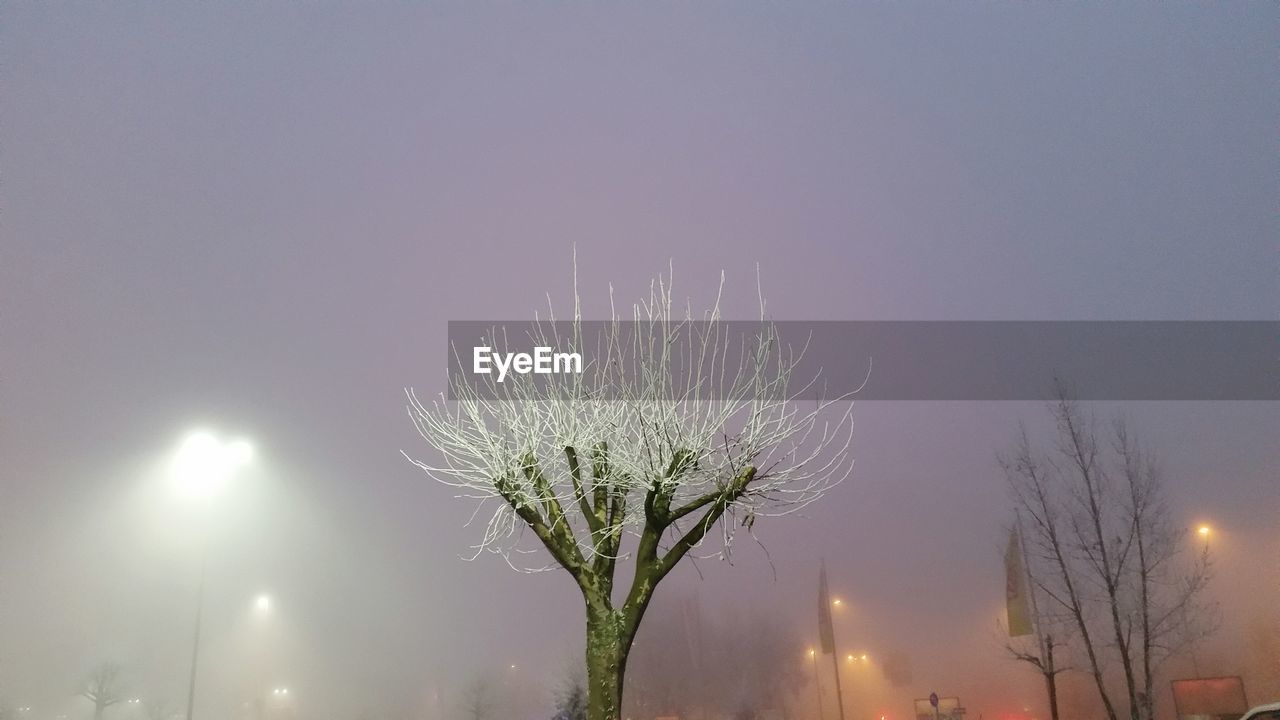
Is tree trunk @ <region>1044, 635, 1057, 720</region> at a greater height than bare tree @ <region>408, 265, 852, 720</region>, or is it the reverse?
bare tree @ <region>408, 265, 852, 720</region>

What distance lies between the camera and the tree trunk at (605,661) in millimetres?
6969

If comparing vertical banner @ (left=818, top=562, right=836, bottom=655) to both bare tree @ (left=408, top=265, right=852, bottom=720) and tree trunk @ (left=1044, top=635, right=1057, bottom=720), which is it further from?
bare tree @ (left=408, top=265, right=852, bottom=720)

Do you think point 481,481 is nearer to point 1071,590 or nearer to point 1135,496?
point 1071,590

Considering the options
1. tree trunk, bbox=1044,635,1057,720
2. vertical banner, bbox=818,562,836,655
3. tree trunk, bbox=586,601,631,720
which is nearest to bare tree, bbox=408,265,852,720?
tree trunk, bbox=586,601,631,720

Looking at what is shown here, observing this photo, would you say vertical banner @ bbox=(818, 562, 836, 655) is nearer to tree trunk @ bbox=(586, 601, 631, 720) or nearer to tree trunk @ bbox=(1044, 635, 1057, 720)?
tree trunk @ bbox=(1044, 635, 1057, 720)

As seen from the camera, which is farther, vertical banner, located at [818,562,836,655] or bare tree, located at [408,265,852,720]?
vertical banner, located at [818,562,836,655]

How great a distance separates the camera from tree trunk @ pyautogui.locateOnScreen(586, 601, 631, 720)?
6969 mm

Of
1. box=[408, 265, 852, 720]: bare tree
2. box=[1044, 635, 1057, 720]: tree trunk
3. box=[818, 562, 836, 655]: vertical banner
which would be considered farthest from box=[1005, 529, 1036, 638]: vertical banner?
box=[408, 265, 852, 720]: bare tree

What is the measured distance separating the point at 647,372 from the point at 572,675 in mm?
25450

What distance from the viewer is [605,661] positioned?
701 centimetres

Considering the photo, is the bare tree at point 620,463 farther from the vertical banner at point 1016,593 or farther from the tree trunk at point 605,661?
the vertical banner at point 1016,593

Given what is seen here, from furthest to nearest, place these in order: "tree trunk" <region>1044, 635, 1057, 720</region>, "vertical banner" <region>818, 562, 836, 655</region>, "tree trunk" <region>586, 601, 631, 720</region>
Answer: "vertical banner" <region>818, 562, 836, 655</region> → "tree trunk" <region>1044, 635, 1057, 720</region> → "tree trunk" <region>586, 601, 631, 720</region>

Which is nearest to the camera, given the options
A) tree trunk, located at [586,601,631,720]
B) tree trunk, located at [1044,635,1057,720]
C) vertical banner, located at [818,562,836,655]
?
tree trunk, located at [586,601,631,720]

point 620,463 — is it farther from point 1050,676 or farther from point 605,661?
point 1050,676
